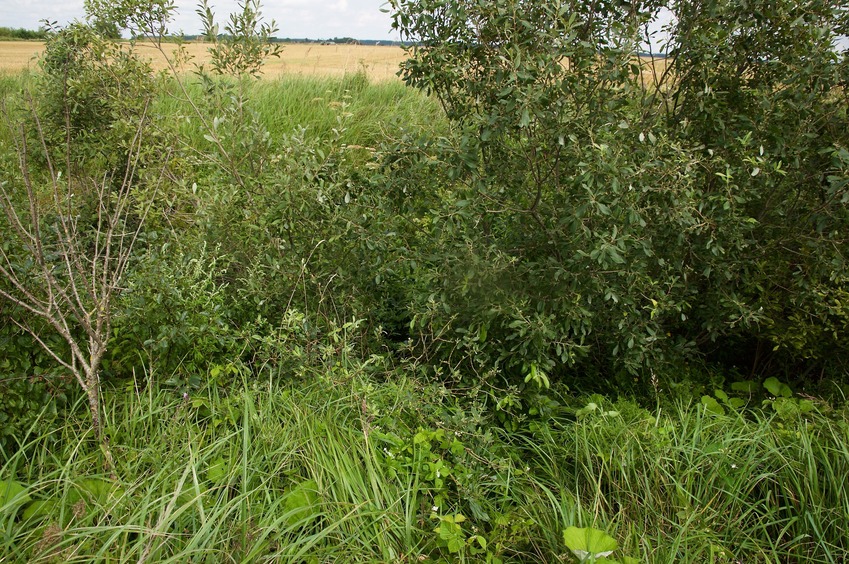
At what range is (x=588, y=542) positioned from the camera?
2545 mm

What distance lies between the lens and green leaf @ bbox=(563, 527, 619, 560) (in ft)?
8.27

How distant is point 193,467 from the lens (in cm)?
260

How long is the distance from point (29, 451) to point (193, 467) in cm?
90

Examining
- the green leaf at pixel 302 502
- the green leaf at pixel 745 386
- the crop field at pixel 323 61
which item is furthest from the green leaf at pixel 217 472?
the crop field at pixel 323 61

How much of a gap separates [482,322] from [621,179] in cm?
102

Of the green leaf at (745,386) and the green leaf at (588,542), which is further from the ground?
the green leaf at (588,542)

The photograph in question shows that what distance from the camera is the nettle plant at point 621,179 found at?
323 centimetres

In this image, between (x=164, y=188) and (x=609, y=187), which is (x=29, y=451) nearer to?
(x=164, y=188)

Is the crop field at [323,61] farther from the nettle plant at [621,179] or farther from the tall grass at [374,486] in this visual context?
the tall grass at [374,486]

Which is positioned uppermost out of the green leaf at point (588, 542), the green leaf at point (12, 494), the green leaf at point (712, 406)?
the green leaf at point (12, 494)

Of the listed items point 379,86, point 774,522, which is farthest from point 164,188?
point 379,86

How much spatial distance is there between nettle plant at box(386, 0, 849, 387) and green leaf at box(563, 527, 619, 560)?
3.13ft

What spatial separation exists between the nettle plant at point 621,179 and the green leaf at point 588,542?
0.95m

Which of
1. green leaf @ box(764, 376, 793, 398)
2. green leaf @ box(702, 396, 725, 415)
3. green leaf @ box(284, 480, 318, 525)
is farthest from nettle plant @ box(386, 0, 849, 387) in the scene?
green leaf @ box(284, 480, 318, 525)
